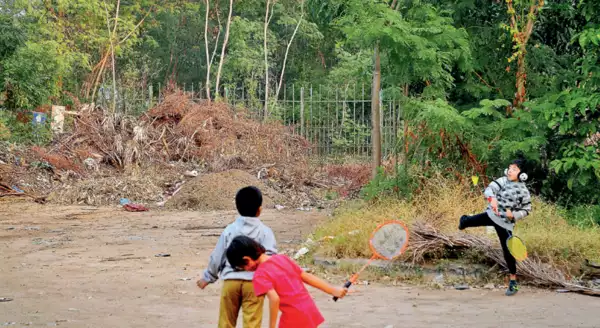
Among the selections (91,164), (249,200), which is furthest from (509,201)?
(91,164)

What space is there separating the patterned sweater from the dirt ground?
83 cm

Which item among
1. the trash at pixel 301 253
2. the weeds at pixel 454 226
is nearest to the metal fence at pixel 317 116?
the weeds at pixel 454 226

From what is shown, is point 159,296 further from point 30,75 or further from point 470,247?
point 30,75

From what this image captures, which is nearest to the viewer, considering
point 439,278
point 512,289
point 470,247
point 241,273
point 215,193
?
point 241,273

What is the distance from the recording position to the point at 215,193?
2091 cm

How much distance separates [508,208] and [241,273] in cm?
491

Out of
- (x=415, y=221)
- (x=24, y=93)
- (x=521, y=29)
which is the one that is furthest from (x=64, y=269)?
(x=24, y=93)

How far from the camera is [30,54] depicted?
27.3 metres

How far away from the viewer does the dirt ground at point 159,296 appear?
336 inches

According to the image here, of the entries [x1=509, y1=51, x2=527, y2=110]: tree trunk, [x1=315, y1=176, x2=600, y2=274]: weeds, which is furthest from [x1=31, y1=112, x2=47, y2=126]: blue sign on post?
[x1=509, y1=51, x2=527, y2=110]: tree trunk

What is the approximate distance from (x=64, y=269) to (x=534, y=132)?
24.8 feet

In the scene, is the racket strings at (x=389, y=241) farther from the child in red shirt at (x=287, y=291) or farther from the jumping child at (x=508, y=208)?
the jumping child at (x=508, y=208)

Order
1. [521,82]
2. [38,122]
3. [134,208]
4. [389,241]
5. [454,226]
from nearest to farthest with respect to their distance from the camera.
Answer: [389,241], [454,226], [521,82], [134,208], [38,122]

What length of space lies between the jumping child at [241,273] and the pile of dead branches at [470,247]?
16.0 ft
